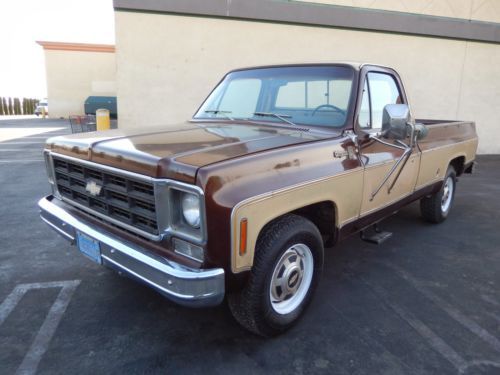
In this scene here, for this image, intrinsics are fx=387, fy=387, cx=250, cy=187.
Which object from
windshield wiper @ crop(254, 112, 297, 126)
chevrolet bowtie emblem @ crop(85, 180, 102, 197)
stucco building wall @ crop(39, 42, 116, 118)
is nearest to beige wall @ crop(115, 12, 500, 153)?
windshield wiper @ crop(254, 112, 297, 126)

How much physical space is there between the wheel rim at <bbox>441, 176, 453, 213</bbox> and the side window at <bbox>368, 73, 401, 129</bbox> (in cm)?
186

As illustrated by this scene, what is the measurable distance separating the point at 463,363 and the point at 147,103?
8035mm

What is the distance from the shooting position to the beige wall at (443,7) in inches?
379

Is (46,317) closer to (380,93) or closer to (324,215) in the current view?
(324,215)

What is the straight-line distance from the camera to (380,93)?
3.71 meters

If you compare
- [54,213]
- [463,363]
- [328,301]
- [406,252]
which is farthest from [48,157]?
[406,252]

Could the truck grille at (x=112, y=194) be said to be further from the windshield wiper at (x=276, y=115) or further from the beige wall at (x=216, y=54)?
the beige wall at (x=216, y=54)

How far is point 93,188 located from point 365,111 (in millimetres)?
2296

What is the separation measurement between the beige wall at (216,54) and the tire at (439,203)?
3602 mm

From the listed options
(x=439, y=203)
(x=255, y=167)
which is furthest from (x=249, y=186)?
(x=439, y=203)

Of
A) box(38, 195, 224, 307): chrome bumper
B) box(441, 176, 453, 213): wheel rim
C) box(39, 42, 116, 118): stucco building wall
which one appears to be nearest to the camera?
box(38, 195, 224, 307): chrome bumper

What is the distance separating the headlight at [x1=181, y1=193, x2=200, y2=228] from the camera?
2.14 m

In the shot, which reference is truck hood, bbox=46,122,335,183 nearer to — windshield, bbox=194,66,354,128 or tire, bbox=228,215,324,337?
windshield, bbox=194,66,354,128

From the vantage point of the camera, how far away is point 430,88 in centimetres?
1061
